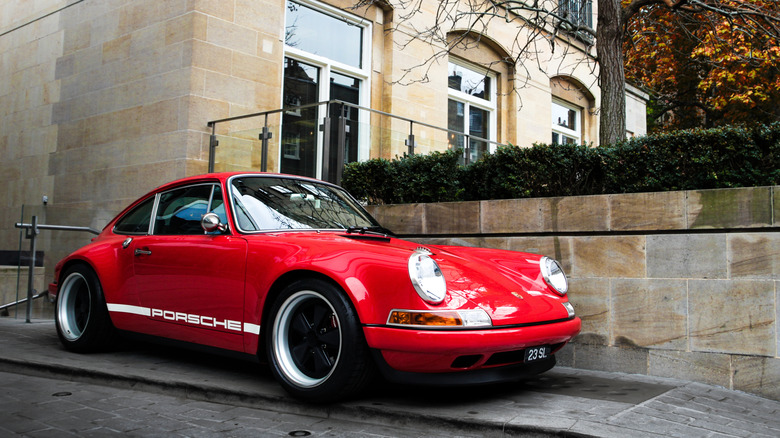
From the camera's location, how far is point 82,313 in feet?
18.7

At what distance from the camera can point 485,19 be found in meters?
15.9

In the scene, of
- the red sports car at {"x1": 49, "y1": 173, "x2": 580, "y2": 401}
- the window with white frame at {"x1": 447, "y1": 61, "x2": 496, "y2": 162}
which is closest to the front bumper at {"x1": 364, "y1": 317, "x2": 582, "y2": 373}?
the red sports car at {"x1": 49, "y1": 173, "x2": 580, "y2": 401}

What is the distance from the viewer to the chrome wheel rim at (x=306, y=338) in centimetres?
389

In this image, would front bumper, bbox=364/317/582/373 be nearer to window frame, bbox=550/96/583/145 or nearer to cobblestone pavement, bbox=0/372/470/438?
cobblestone pavement, bbox=0/372/470/438

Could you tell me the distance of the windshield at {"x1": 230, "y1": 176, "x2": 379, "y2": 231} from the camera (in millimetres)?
4652

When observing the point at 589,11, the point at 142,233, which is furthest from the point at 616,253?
the point at 589,11

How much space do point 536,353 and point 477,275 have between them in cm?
60

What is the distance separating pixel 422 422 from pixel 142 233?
122 inches

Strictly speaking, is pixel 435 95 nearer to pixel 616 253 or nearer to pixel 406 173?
pixel 406 173

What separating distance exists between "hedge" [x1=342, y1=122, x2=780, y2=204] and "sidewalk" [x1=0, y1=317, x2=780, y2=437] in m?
1.90

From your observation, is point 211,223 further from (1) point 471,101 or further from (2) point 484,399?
(1) point 471,101

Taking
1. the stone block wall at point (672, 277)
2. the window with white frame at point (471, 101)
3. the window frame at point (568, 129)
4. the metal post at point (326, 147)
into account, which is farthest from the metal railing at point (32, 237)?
the window frame at point (568, 129)

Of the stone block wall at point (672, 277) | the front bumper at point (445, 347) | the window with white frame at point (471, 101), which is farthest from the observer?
the window with white frame at point (471, 101)

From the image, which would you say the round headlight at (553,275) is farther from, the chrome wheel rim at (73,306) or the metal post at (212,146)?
the metal post at (212,146)
